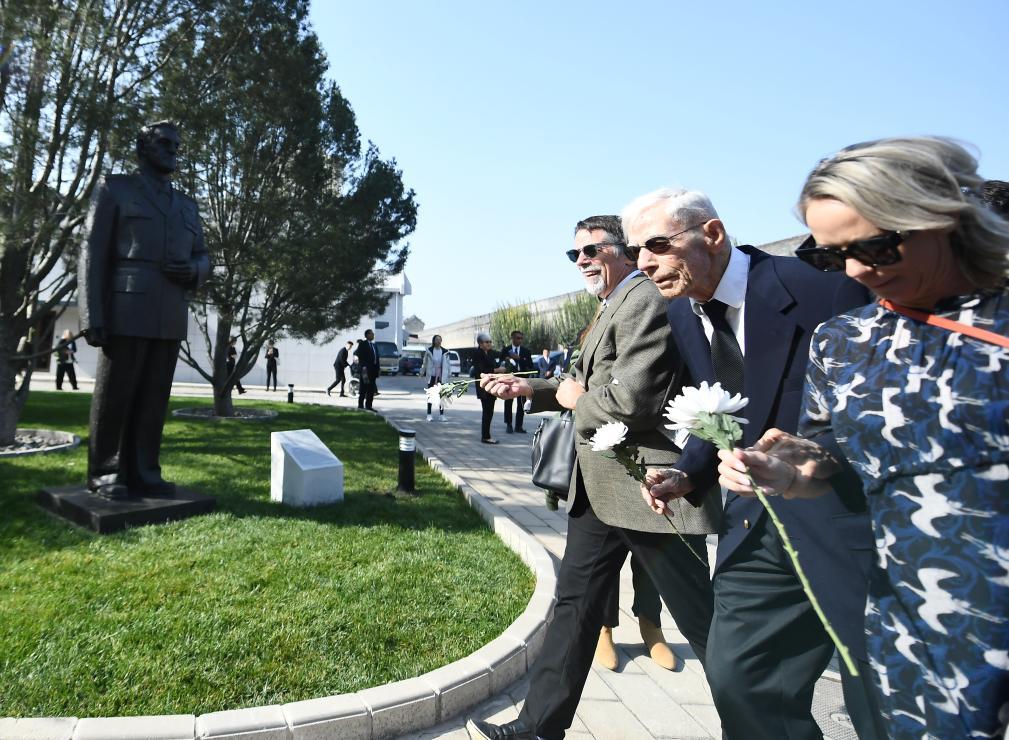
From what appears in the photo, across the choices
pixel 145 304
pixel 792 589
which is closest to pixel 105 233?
pixel 145 304

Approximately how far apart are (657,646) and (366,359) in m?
13.8

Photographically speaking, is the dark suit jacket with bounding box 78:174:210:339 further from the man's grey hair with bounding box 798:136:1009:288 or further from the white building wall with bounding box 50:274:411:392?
the white building wall with bounding box 50:274:411:392

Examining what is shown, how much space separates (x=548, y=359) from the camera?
1631cm

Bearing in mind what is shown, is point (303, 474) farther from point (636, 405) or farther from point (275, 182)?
point (275, 182)

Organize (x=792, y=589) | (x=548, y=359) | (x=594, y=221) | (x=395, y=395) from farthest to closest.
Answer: (x=395, y=395) < (x=548, y=359) < (x=594, y=221) < (x=792, y=589)

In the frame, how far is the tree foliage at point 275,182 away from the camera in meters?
10.8

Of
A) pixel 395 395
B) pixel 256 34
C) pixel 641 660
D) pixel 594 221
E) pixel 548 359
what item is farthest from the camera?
pixel 395 395

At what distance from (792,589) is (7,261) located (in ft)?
32.4

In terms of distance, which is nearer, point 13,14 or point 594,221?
point 594,221

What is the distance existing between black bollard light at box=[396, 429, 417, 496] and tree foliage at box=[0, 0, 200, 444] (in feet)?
16.3

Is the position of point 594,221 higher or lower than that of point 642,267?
higher

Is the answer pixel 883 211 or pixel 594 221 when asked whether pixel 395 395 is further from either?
pixel 883 211

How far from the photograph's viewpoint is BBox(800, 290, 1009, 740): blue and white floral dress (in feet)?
4.19

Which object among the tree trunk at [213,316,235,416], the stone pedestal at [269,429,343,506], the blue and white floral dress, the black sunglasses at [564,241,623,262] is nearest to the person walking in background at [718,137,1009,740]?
the blue and white floral dress
